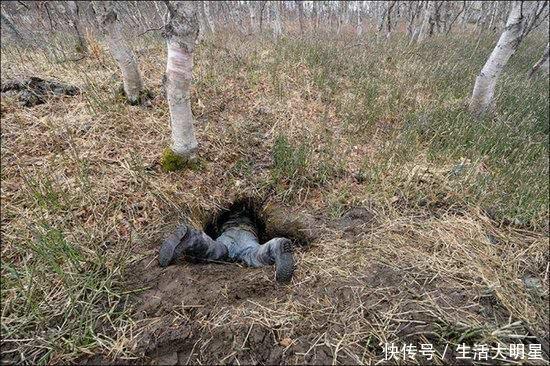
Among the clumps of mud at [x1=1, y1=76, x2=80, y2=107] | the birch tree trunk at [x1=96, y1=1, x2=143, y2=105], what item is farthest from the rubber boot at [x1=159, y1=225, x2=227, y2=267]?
the clumps of mud at [x1=1, y1=76, x2=80, y2=107]

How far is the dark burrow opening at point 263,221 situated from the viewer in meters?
2.85

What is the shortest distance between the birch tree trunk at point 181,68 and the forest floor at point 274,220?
1.08 ft

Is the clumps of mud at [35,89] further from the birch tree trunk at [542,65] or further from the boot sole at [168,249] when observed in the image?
the birch tree trunk at [542,65]

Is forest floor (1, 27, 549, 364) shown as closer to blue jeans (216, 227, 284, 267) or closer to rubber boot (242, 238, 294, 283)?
rubber boot (242, 238, 294, 283)

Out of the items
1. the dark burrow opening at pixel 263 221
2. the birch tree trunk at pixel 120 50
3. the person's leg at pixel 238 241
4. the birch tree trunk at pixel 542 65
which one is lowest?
the person's leg at pixel 238 241

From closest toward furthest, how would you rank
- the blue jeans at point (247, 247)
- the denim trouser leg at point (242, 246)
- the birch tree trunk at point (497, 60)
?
the blue jeans at point (247, 247) → the denim trouser leg at point (242, 246) → the birch tree trunk at point (497, 60)

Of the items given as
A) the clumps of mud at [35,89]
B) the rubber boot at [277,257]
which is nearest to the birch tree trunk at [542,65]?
the rubber boot at [277,257]

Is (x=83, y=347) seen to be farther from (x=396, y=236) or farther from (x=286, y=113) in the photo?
(x=286, y=113)

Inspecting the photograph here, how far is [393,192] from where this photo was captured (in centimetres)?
302

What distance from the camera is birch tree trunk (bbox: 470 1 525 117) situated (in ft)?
12.7

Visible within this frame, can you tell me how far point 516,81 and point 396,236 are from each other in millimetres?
5251

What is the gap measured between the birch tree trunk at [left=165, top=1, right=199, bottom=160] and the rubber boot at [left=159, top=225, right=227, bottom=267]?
3.03ft

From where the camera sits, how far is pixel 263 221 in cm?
321

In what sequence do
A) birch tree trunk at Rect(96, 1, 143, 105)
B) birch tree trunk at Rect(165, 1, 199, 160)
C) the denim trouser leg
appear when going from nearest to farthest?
1. birch tree trunk at Rect(165, 1, 199, 160)
2. the denim trouser leg
3. birch tree trunk at Rect(96, 1, 143, 105)
